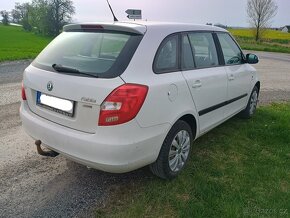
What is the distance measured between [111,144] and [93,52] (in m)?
1.08

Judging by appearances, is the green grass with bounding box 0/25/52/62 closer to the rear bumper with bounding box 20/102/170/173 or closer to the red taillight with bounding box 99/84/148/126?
the rear bumper with bounding box 20/102/170/173

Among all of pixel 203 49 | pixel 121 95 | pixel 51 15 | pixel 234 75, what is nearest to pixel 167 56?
pixel 121 95

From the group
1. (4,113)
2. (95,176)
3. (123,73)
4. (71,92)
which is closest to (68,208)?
(95,176)

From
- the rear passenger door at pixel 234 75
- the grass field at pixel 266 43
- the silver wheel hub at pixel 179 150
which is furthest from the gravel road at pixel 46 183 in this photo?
the grass field at pixel 266 43

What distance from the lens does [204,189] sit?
3.17 m

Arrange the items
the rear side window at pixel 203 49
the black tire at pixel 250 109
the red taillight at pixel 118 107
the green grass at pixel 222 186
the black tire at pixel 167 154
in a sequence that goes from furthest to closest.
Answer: the black tire at pixel 250 109 → the rear side window at pixel 203 49 → the black tire at pixel 167 154 → the green grass at pixel 222 186 → the red taillight at pixel 118 107

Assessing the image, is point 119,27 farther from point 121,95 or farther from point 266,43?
point 266,43

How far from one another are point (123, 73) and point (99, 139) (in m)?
0.63

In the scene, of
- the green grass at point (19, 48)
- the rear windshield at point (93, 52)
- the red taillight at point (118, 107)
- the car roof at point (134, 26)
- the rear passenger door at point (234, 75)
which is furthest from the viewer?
the green grass at point (19, 48)

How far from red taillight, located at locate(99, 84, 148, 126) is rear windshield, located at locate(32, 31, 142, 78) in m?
0.18

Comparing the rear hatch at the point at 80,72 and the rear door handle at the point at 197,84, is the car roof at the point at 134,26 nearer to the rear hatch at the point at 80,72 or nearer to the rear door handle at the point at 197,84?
the rear hatch at the point at 80,72

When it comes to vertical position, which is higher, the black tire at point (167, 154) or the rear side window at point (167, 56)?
the rear side window at point (167, 56)

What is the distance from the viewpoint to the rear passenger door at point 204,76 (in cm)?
341

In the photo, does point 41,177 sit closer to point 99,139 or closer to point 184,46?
point 99,139
